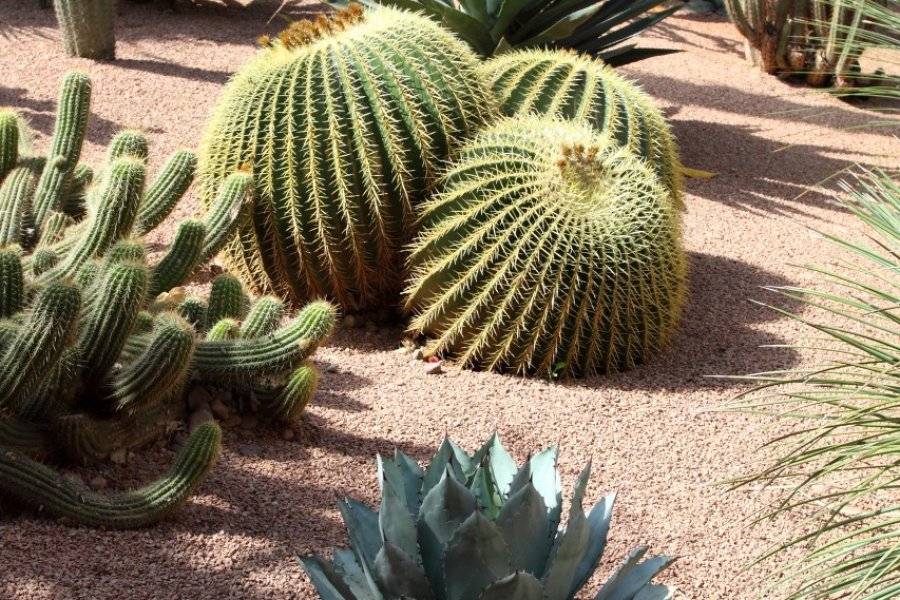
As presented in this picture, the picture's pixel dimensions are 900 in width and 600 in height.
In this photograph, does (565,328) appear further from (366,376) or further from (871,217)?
(871,217)

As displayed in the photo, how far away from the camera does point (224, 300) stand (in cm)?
349

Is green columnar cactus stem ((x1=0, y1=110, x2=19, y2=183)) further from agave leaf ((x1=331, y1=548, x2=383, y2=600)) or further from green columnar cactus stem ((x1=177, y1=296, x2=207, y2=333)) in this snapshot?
agave leaf ((x1=331, y1=548, x2=383, y2=600))

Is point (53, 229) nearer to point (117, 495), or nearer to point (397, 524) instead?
point (117, 495)

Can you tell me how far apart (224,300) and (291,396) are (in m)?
0.48

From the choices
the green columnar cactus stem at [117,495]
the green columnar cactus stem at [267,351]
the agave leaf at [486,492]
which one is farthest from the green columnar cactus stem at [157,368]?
the agave leaf at [486,492]

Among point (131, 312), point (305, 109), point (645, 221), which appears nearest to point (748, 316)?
point (645, 221)

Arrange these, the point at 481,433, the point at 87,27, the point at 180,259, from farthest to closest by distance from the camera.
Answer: the point at 87,27 → the point at 481,433 → the point at 180,259

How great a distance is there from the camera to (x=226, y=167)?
405 cm

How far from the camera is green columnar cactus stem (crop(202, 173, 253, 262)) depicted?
11.6 ft

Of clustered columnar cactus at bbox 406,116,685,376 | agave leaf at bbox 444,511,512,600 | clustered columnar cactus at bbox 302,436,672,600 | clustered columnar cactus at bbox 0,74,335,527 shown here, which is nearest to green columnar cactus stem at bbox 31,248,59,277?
clustered columnar cactus at bbox 0,74,335,527

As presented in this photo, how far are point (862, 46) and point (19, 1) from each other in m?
7.43

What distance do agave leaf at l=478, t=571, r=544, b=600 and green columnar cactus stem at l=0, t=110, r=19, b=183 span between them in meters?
2.63

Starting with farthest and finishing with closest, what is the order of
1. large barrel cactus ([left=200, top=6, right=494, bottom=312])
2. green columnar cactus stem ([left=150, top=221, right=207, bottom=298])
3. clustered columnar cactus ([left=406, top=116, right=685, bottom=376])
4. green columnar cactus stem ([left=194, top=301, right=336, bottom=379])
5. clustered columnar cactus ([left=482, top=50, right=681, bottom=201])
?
clustered columnar cactus ([left=482, top=50, right=681, bottom=201])
large barrel cactus ([left=200, top=6, right=494, bottom=312])
clustered columnar cactus ([left=406, top=116, right=685, bottom=376])
green columnar cactus stem ([left=150, top=221, right=207, bottom=298])
green columnar cactus stem ([left=194, top=301, right=336, bottom=379])

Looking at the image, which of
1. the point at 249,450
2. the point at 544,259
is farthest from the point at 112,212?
the point at 544,259
